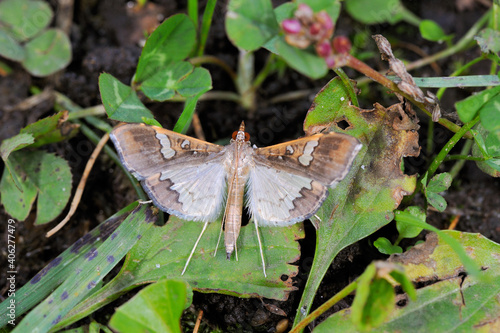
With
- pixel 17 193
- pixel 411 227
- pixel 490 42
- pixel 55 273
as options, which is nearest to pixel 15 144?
pixel 17 193

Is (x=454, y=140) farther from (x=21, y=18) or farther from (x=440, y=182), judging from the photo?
(x=21, y=18)

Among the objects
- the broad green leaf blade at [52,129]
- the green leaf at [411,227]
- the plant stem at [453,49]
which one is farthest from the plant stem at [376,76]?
the broad green leaf blade at [52,129]

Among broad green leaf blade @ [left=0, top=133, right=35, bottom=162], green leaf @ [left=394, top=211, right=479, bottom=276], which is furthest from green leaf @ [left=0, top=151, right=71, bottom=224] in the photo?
green leaf @ [left=394, top=211, right=479, bottom=276]

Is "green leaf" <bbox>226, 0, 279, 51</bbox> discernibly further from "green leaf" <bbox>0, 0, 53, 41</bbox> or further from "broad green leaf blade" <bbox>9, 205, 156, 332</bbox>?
"green leaf" <bbox>0, 0, 53, 41</bbox>

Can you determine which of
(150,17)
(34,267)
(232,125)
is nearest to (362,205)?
(232,125)

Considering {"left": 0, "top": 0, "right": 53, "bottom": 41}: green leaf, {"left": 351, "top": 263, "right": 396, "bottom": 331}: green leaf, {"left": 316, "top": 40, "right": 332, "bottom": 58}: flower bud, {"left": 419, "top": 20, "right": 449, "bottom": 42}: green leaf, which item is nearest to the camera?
{"left": 351, "top": 263, "right": 396, "bottom": 331}: green leaf

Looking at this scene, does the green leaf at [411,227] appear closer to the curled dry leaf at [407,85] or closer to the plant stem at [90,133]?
the curled dry leaf at [407,85]

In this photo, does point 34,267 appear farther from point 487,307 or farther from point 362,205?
point 487,307
